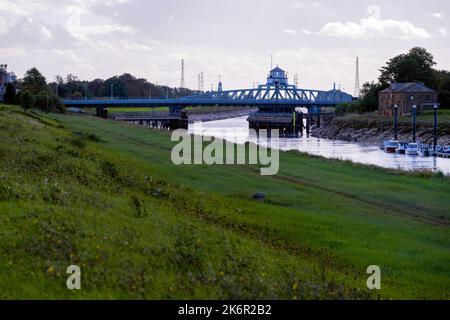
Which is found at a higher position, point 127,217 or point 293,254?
point 127,217

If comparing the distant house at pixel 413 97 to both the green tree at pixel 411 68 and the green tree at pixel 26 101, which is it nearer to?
the green tree at pixel 411 68

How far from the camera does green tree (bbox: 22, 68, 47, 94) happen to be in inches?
4196

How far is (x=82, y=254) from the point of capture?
10102 millimetres

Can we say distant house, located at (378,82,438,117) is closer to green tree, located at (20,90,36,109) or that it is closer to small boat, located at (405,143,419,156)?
small boat, located at (405,143,419,156)

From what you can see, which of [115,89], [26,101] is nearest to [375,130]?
[26,101]

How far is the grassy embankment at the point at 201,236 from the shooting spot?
31.4 ft

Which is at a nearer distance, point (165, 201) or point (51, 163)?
point (165, 201)

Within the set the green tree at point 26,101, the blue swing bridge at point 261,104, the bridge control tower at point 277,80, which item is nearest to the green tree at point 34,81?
the blue swing bridge at point 261,104

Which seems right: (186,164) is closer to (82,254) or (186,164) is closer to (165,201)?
(165,201)

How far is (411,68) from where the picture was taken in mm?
115438

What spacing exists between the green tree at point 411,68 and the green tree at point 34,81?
199ft

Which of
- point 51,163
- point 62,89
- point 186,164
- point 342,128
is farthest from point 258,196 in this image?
point 62,89

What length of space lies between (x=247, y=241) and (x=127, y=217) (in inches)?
102

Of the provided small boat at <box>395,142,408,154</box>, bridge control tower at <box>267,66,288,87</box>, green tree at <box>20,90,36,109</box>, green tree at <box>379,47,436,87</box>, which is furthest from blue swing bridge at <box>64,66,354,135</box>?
small boat at <box>395,142,408,154</box>
